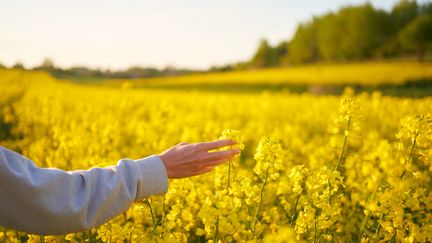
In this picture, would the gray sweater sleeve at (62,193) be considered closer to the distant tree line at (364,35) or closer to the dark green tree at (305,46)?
the distant tree line at (364,35)

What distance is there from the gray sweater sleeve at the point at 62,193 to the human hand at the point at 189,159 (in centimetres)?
10

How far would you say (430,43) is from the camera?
35.0 meters

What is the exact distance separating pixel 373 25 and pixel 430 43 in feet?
18.3

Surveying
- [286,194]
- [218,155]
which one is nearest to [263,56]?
[286,194]

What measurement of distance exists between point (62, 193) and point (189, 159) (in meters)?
0.46

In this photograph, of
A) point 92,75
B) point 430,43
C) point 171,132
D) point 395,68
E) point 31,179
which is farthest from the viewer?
point 92,75

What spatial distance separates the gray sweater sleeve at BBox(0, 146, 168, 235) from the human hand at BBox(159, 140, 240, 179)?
3.8 inches

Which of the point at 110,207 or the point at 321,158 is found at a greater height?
the point at 110,207

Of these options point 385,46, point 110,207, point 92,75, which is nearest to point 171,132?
point 110,207

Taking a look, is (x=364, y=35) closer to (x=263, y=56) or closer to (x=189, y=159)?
(x=263, y=56)

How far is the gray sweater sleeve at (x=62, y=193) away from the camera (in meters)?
1.28

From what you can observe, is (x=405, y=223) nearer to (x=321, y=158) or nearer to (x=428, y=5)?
(x=321, y=158)

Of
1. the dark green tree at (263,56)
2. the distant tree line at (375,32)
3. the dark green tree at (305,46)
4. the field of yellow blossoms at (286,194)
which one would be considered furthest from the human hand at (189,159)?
the dark green tree at (263,56)

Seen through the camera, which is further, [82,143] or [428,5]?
[428,5]
